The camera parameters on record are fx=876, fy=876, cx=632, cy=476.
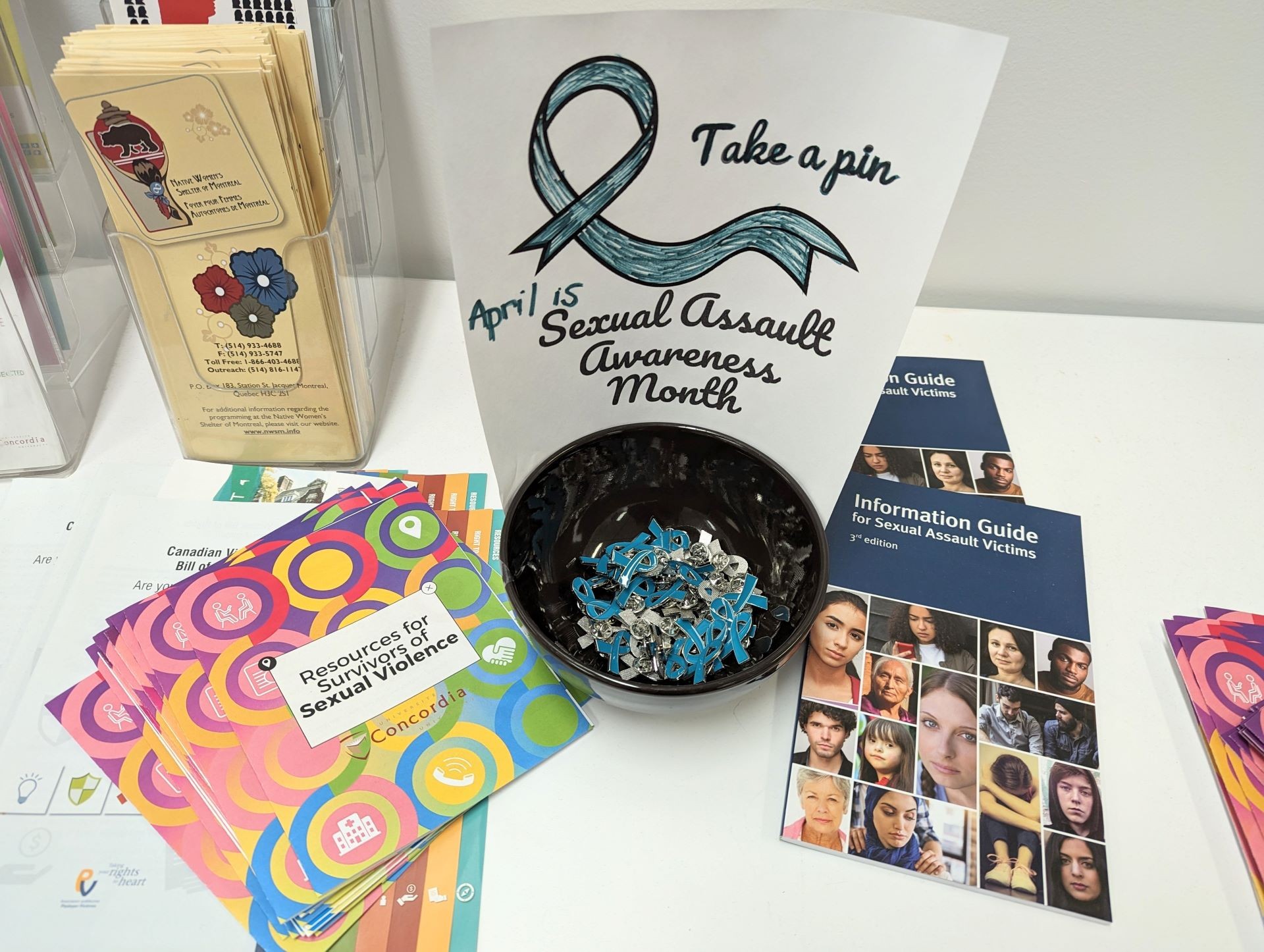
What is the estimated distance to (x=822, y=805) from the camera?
52cm

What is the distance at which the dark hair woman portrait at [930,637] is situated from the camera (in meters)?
0.58

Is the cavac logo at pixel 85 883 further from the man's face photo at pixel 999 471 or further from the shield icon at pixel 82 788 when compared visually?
the man's face photo at pixel 999 471

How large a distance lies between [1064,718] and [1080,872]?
0.10 meters

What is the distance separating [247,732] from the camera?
52cm

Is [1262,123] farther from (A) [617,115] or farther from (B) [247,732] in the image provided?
(B) [247,732]

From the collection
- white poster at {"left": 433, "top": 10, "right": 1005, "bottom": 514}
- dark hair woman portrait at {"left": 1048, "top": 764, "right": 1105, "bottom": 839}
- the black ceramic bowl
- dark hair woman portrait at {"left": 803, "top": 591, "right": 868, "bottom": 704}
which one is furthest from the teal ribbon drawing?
dark hair woman portrait at {"left": 1048, "top": 764, "right": 1105, "bottom": 839}

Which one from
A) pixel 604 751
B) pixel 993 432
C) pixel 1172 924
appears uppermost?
pixel 993 432

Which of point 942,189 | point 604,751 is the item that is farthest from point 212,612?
point 942,189

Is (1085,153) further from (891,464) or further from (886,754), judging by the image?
(886,754)

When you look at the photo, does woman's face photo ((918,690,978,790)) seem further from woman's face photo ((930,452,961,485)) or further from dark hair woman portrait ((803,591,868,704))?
woman's face photo ((930,452,961,485))

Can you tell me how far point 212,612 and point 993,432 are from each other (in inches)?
23.9

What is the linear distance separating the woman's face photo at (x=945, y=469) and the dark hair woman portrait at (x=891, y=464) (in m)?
0.01

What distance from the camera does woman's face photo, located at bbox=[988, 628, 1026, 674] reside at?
576 millimetres

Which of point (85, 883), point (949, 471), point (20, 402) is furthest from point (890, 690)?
point (20, 402)
